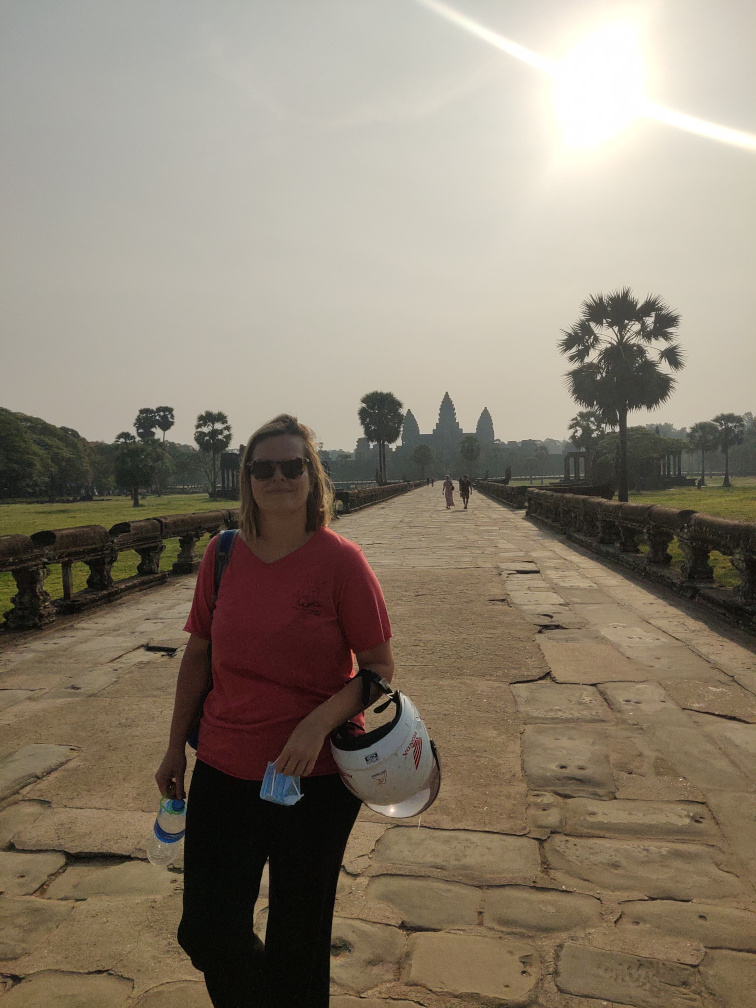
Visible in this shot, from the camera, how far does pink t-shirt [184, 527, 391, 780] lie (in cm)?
170

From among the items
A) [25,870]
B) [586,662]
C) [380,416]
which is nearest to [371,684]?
[25,870]

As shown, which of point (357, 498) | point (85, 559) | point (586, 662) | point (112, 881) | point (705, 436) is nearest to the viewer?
point (112, 881)

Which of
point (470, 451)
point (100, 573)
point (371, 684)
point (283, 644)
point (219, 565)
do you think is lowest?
point (100, 573)

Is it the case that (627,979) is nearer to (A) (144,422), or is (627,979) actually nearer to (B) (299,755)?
(B) (299,755)

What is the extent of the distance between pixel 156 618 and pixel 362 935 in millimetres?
5324

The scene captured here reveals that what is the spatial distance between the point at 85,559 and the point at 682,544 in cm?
662

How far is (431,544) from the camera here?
13742mm

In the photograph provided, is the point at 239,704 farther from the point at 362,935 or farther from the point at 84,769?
the point at 84,769

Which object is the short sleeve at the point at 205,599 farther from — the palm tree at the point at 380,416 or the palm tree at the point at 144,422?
the palm tree at the point at 144,422

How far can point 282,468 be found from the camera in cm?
196

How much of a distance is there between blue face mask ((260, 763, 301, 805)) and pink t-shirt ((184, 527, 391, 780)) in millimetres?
81

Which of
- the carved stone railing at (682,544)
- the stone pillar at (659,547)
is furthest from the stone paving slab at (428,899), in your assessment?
the stone pillar at (659,547)

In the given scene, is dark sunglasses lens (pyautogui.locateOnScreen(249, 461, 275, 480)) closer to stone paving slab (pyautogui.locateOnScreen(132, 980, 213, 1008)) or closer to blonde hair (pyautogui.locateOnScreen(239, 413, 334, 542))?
blonde hair (pyautogui.locateOnScreen(239, 413, 334, 542))

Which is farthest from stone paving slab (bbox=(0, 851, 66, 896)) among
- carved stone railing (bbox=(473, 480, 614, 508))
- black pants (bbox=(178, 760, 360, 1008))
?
carved stone railing (bbox=(473, 480, 614, 508))
